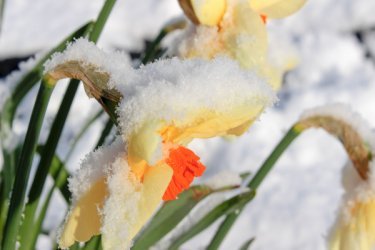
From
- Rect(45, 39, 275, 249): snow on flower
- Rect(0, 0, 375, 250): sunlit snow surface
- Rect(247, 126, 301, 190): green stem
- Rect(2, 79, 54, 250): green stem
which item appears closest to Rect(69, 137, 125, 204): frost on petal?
Rect(45, 39, 275, 249): snow on flower

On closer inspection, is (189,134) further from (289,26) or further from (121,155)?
(289,26)

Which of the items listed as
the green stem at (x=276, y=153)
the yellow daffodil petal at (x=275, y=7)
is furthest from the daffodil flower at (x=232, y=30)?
the green stem at (x=276, y=153)

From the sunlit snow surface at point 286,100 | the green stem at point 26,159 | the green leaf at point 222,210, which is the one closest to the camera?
the green stem at point 26,159

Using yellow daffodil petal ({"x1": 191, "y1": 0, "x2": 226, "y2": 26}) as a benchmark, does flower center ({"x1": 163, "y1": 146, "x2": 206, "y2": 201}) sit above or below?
below

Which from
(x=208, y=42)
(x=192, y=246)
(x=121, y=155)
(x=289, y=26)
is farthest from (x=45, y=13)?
(x=121, y=155)

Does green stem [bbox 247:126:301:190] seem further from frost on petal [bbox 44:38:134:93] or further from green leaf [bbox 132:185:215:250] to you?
frost on petal [bbox 44:38:134:93]

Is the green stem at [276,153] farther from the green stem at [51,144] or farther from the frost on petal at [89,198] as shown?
Answer: the frost on petal at [89,198]
